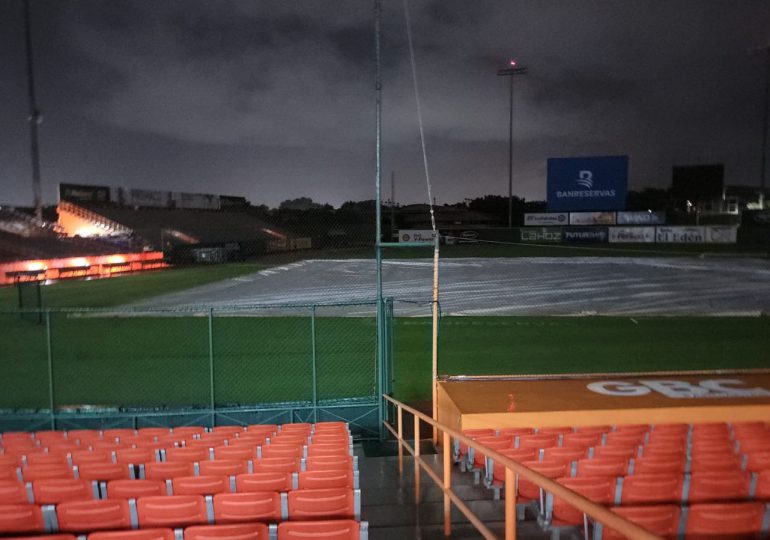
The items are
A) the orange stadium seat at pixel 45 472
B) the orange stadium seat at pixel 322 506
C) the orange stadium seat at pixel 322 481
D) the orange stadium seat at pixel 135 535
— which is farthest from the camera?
the orange stadium seat at pixel 45 472

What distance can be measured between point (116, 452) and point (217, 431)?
2.08m

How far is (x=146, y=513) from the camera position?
157 inches

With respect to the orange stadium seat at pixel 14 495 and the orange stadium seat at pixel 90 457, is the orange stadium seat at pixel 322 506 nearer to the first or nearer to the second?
the orange stadium seat at pixel 14 495

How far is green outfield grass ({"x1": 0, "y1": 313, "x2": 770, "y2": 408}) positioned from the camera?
1231 centimetres

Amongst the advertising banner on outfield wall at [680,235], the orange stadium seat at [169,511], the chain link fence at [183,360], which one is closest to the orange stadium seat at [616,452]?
the orange stadium seat at [169,511]

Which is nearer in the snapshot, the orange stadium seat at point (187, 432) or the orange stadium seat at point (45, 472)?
the orange stadium seat at point (45, 472)

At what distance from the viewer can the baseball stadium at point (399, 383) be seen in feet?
13.9

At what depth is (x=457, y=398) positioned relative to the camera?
7496 millimetres

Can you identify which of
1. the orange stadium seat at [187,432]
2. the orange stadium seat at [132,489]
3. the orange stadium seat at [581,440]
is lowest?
the orange stadium seat at [187,432]

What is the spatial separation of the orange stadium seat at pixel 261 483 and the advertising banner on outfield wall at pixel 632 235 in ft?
119

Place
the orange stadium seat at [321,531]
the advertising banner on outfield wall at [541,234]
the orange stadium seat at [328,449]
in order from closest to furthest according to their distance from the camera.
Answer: the orange stadium seat at [321,531] < the orange stadium seat at [328,449] < the advertising banner on outfield wall at [541,234]

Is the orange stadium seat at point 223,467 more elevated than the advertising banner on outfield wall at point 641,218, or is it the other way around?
the advertising banner on outfield wall at point 641,218

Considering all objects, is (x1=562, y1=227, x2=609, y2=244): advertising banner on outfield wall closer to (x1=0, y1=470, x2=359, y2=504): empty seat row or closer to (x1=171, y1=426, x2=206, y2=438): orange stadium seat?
(x1=171, y1=426, x2=206, y2=438): orange stadium seat

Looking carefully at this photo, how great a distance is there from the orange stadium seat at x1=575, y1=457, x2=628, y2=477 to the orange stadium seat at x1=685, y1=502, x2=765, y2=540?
4.45 feet
